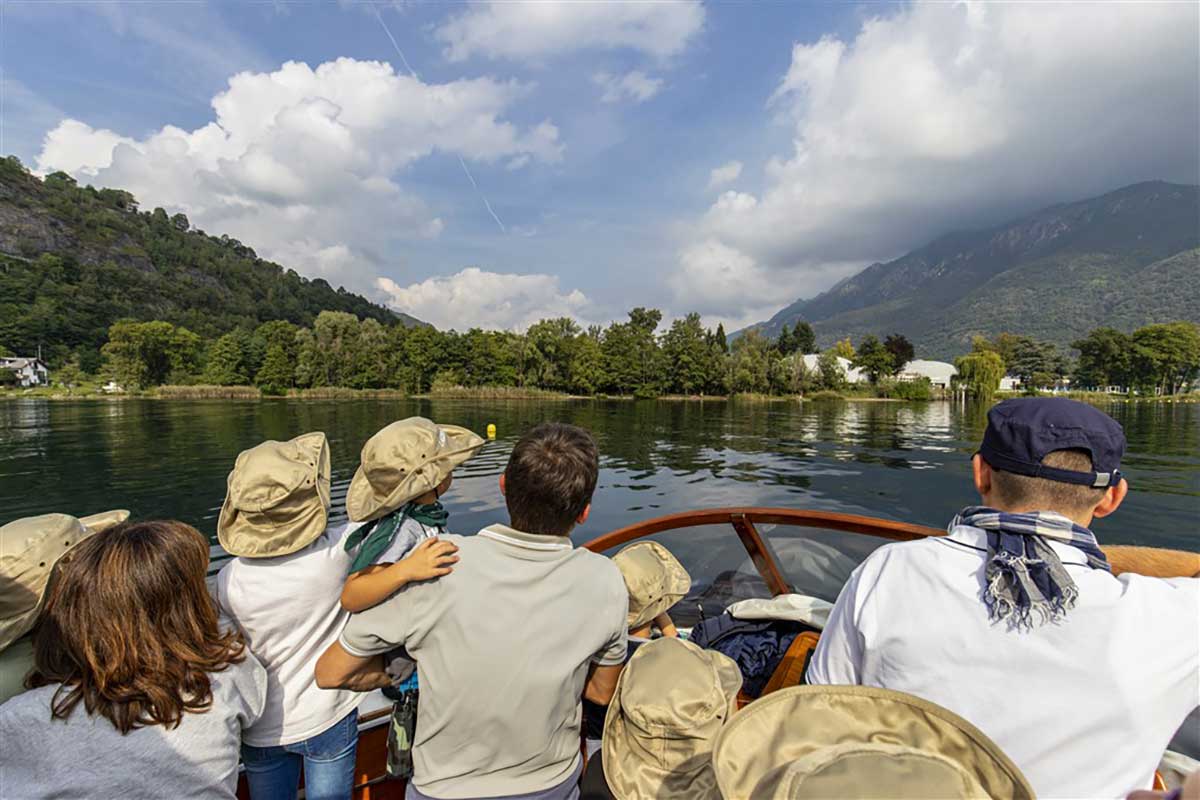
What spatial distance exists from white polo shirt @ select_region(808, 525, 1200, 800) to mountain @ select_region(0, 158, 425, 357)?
111 metres

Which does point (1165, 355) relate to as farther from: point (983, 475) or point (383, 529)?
point (383, 529)

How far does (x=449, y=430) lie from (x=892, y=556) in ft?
4.97

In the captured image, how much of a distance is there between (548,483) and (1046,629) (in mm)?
1114

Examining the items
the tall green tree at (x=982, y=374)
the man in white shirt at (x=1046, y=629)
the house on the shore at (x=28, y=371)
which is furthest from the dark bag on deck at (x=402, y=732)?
the house on the shore at (x=28, y=371)

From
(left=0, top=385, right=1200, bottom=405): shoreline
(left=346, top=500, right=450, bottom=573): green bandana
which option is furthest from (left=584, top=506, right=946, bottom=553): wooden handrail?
(left=0, top=385, right=1200, bottom=405): shoreline

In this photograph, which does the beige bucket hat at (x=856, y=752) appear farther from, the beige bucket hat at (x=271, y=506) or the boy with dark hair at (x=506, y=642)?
the beige bucket hat at (x=271, y=506)

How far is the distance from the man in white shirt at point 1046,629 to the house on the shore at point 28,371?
97.4m

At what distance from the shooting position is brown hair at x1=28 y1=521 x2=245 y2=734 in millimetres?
1207

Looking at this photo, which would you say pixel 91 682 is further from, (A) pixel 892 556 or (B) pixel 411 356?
(B) pixel 411 356

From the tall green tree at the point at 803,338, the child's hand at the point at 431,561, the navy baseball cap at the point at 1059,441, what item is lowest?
the child's hand at the point at 431,561

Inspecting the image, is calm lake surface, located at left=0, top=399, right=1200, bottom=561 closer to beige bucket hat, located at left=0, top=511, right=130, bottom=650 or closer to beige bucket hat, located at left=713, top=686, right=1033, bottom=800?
beige bucket hat, located at left=0, top=511, right=130, bottom=650

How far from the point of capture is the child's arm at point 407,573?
1288 millimetres

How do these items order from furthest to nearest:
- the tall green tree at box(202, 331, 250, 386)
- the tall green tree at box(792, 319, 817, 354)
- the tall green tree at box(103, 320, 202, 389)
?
the tall green tree at box(792, 319, 817, 354) < the tall green tree at box(202, 331, 250, 386) < the tall green tree at box(103, 320, 202, 389)

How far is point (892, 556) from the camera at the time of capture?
1.26 m
